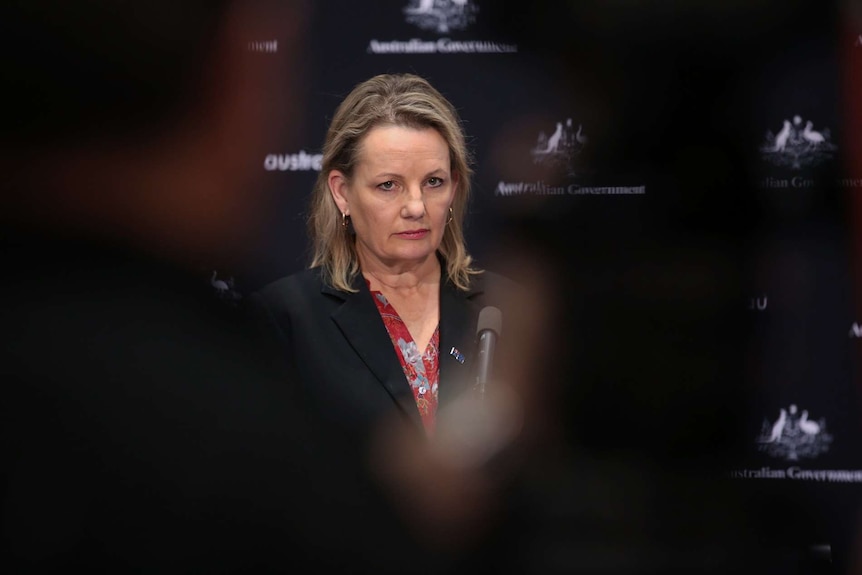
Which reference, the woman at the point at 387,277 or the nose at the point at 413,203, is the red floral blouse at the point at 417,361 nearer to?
the woman at the point at 387,277

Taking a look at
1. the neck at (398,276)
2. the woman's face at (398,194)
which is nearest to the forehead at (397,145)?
the woman's face at (398,194)

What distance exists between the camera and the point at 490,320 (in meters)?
1.22

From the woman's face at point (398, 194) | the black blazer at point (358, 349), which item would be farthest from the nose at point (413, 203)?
the black blazer at point (358, 349)

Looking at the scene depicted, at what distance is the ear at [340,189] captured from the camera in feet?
4.08

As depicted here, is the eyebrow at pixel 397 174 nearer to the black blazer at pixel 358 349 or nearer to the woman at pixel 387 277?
the woman at pixel 387 277

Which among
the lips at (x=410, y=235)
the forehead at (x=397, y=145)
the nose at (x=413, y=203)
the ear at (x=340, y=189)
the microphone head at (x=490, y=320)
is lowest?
A: the microphone head at (x=490, y=320)

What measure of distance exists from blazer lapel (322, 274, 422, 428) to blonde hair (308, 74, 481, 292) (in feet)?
0.06

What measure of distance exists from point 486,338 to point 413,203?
198 mm

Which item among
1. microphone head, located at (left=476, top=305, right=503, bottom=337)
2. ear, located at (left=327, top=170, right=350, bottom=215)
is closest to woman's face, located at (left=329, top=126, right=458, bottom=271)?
ear, located at (left=327, top=170, right=350, bottom=215)

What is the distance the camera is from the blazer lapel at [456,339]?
1218 millimetres

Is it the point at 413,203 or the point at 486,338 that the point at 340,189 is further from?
the point at 486,338

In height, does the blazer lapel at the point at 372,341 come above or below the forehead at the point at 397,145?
below

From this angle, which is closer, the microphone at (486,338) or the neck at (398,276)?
the microphone at (486,338)

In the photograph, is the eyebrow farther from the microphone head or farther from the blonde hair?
the microphone head
